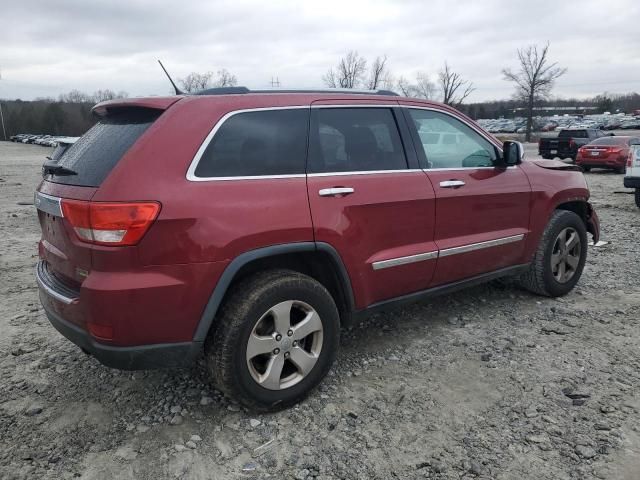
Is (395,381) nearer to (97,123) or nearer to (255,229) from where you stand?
(255,229)

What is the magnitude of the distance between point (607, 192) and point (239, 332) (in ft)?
42.8

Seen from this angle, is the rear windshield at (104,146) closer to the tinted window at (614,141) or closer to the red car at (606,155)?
the red car at (606,155)

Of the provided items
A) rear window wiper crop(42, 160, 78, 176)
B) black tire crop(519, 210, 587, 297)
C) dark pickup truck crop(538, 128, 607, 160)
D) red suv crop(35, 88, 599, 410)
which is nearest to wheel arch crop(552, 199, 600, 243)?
black tire crop(519, 210, 587, 297)

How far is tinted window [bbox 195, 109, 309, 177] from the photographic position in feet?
8.95

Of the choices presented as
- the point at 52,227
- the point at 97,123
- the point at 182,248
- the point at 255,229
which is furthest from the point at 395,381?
the point at 97,123

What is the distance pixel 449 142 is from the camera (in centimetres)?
392

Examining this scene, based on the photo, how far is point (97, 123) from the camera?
3.15 m

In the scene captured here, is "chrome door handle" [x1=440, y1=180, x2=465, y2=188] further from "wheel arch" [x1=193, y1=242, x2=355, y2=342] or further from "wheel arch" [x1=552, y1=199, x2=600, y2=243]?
"wheel arch" [x1=552, y1=199, x2=600, y2=243]

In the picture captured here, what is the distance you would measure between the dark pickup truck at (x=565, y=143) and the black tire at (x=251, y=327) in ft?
70.9

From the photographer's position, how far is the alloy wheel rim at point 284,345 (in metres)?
2.82

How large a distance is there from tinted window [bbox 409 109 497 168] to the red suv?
0.9 inches

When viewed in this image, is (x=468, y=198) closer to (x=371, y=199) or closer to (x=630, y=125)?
(x=371, y=199)

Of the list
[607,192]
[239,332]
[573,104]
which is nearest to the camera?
[239,332]

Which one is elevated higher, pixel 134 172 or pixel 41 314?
pixel 134 172
